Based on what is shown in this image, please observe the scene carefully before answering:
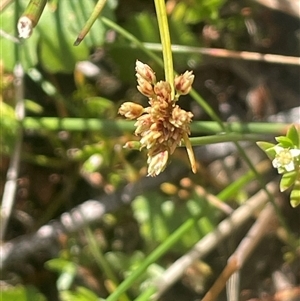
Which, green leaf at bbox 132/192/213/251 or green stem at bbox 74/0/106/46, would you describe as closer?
green stem at bbox 74/0/106/46

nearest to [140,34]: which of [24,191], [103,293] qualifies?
[24,191]

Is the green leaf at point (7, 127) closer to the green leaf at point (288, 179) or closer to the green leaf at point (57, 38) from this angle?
the green leaf at point (57, 38)

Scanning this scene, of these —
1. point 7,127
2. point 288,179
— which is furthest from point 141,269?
point 7,127

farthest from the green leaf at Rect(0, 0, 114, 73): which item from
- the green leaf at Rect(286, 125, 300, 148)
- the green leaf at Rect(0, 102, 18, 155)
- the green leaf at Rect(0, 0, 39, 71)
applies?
the green leaf at Rect(286, 125, 300, 148)

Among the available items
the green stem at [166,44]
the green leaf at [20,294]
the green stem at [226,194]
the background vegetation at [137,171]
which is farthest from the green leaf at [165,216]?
the green stem at [166,44]

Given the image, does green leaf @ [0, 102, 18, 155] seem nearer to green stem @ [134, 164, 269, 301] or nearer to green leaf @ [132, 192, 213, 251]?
green leaf @ [132, 192, 213, 251]

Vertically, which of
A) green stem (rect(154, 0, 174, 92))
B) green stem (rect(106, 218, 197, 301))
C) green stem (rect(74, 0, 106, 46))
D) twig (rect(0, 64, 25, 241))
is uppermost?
green stem (rect(74, 0, 106, 46))
